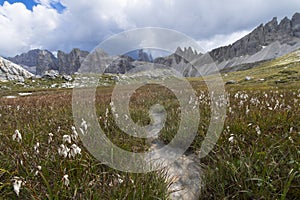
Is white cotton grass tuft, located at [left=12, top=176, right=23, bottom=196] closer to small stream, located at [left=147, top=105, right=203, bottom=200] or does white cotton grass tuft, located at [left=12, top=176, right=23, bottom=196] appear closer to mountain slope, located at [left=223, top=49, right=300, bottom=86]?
small stream, located at [left=147, top=105, right=203, bottom=200]

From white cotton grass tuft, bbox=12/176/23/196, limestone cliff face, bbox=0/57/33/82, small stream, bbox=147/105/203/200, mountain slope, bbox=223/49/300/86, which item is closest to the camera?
white cotton grass tuft, bbox=12/176/23/196

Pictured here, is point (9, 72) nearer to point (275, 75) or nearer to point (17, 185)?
point (275, 75)

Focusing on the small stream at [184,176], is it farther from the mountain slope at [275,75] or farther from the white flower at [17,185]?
the mountain slope at [275,75]

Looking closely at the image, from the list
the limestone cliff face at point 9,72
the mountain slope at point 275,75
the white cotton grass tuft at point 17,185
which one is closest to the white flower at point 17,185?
the white cotton grass tuft at point 17,185

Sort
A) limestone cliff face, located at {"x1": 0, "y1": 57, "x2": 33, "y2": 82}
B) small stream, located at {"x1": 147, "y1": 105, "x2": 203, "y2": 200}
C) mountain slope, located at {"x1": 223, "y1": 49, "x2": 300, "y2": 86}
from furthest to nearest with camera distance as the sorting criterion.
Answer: limestone cliff face, located at {"x1": 0, "y1": 57, "x2": 33, "y2": 82}
mountain slope, located at {"x1": 223, "y1": 49, "x2": 300, "y2": 86}
small stream, located at {"x1": 147, "y1": 105, "x2": 203, "y2": 200}

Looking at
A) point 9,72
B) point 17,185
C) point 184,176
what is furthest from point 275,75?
point 9,72

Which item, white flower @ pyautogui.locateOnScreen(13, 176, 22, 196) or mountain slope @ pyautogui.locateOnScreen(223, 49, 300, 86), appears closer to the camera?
white flower @ pyautogui.locateOnScreen(13, 176, 22, 196)

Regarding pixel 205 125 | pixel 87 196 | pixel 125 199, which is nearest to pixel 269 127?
pixel 205 125

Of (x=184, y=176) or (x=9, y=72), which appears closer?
(x=184, y=176)

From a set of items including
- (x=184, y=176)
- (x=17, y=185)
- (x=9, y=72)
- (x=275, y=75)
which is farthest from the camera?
(x=9, y=72)

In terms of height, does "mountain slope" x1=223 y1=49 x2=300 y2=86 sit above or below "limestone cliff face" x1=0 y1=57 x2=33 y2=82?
below

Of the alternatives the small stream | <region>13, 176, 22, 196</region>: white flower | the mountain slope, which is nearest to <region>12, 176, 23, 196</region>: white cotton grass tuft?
<region>13, 176, 22, 196</region>: white flower

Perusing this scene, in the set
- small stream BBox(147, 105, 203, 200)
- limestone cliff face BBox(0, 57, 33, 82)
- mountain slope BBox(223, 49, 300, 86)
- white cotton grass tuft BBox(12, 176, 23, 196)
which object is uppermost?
limestone cliff face BBox(0, 57, 33, 82)

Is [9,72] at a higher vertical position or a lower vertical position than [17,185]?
higher
